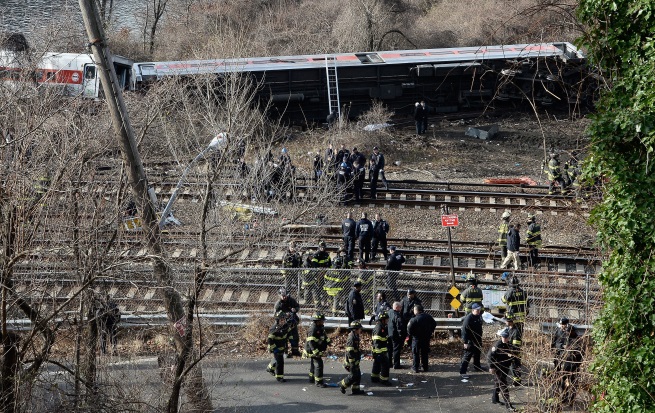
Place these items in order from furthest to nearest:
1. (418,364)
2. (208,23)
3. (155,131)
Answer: (208,23)
(155,131)
(418,364)

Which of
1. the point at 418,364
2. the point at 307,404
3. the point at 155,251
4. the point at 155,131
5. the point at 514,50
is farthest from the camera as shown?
the point at 514,50

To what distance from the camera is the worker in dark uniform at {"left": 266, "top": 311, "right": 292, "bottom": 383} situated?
14148mm

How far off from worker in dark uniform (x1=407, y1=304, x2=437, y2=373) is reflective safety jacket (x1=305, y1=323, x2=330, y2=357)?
158 cm

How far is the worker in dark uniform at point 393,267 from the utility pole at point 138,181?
20.0 ft

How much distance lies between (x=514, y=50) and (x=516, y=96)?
1559 millimetres

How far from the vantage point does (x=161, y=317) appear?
593 inches

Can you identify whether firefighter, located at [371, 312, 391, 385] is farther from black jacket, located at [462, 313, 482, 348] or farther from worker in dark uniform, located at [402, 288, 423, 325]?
black jacket, located at [462, 313, 482, 348]

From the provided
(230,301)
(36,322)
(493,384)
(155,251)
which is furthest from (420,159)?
(36,322)

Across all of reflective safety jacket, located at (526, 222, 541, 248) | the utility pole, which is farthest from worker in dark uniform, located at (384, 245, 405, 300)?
the utility pole

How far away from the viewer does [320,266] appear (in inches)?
669

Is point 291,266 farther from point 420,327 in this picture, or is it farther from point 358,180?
point 358,180

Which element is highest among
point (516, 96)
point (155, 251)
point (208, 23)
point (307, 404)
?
point (208, 23)

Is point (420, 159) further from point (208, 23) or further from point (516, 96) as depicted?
point (208, 23)

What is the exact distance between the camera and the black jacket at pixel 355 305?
50.7 feet
